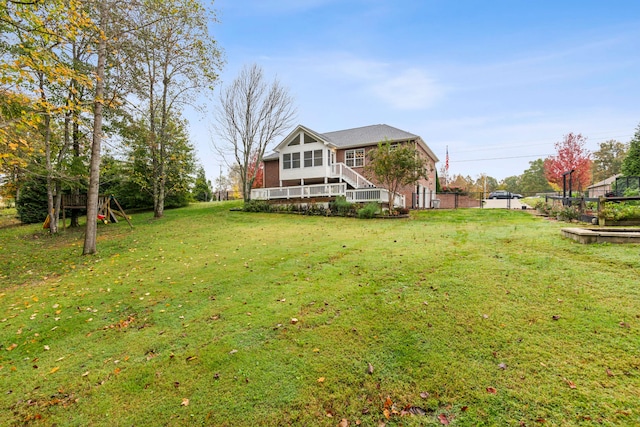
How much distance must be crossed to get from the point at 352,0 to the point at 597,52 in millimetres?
13080

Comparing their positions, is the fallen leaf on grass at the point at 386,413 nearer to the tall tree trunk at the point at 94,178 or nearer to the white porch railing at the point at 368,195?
the tall tree trunk at the point at 94,178

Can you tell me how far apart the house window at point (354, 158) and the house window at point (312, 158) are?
239 centimetres

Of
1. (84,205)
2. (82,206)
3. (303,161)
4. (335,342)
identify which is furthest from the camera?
(303,161)

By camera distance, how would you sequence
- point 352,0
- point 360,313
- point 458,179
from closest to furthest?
point 360,313, point 352,0, point 458,179

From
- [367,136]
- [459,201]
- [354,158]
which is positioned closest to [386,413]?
[354,158]

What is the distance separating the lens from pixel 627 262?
4922 mm

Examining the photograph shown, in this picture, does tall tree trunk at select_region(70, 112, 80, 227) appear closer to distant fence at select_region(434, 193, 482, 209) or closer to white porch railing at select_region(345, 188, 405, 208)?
white porch railing at select_region(345, 188, 405, 208)

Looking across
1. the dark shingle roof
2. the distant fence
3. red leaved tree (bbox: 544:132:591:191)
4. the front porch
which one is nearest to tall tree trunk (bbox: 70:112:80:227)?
the front porch

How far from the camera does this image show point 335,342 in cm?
316

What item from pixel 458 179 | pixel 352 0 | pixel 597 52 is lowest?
pixel 458 179

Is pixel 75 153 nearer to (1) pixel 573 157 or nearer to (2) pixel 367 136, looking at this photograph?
(2) pixel 367 136

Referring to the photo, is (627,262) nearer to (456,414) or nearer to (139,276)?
(456,414)

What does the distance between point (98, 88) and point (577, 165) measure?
3904cm

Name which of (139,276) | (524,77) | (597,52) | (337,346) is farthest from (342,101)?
(337,346)
